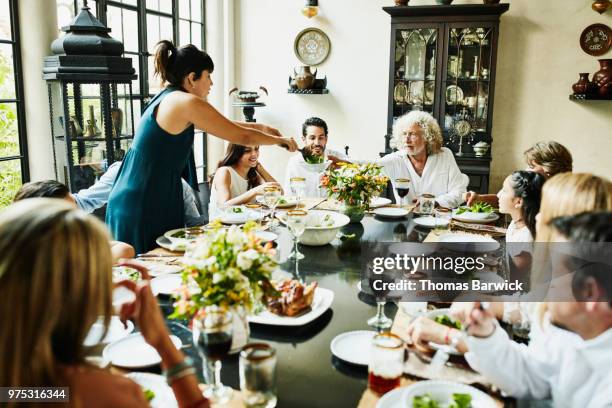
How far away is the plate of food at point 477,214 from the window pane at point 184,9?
334 centimetres


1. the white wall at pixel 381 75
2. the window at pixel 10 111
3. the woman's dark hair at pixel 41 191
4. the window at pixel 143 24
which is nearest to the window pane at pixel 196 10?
the window at pixel 143 24

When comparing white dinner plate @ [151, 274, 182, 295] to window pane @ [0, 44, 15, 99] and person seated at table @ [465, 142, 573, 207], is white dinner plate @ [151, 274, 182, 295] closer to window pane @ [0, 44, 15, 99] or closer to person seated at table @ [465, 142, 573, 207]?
person seated at table @ [465, 142, 573, 207]

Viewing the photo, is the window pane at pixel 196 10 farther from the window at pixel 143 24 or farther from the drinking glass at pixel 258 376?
the drinking glass at pixel 258 376

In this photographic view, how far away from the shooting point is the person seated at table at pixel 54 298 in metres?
0.73

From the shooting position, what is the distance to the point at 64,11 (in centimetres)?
333

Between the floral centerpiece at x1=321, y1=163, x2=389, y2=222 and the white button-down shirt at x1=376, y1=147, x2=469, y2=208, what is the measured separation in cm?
93

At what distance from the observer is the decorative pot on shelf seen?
439 centimetres

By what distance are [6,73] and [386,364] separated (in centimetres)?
286

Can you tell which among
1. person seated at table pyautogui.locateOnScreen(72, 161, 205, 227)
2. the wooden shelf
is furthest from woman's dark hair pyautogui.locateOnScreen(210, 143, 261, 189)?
the wooden shelf

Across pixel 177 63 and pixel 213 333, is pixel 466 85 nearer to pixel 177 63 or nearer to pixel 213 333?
pixel 177 63

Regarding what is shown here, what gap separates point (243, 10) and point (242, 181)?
9.04 ft

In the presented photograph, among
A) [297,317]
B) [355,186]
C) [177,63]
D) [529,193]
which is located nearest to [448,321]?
[297,317]

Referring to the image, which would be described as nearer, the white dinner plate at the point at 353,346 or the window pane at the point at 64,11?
the white dinner plate at the point at 353,346

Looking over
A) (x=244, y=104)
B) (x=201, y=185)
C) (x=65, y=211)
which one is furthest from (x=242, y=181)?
(x=65, y=211)
